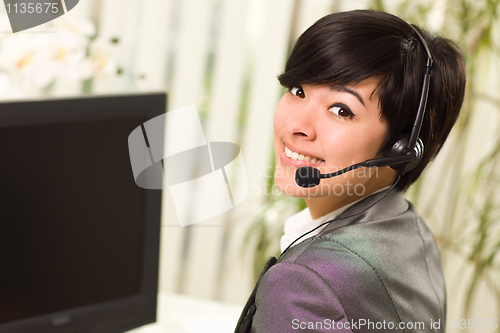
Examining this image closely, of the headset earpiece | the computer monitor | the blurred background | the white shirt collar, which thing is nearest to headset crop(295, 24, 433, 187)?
the headset earpiece

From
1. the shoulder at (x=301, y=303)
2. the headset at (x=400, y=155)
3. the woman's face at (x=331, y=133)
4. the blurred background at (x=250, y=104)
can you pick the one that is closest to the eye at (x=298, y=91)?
the woman's face at (x=331, y=133)

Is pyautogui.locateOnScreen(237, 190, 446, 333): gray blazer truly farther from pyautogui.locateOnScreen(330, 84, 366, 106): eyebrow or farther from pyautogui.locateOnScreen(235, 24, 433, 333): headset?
pyautogui.locateOnScreen(330, 84, 366, 106): eyebrow

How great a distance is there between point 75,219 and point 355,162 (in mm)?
492

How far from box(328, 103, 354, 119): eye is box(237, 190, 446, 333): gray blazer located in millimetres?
167

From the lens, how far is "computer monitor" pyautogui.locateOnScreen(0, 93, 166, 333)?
754 mm

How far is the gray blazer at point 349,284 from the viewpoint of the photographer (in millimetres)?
666

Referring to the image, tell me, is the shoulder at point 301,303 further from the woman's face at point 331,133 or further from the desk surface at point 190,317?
the desk surface at point 190,317

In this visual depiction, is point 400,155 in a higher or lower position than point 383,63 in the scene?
lower

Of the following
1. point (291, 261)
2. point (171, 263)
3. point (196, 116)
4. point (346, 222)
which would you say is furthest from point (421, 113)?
point (171, 263)

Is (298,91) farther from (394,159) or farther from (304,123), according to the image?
(394,159)

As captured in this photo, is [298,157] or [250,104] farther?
[250,104]

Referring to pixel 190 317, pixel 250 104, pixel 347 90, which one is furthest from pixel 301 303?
pixel 250 104

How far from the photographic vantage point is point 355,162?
2.60 feet

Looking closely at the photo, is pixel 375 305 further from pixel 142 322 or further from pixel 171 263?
pixel 171 263
